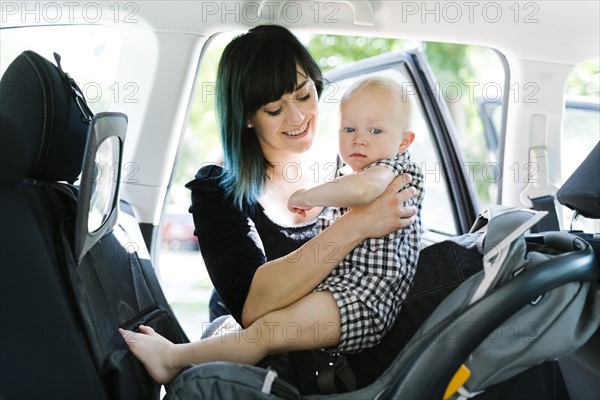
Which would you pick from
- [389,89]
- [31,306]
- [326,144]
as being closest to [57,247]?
[31,306]

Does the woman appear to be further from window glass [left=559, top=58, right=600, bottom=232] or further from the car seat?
window glass [left=559, top=58, right=600, bottom=232]

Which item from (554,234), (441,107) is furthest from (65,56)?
(554,234)

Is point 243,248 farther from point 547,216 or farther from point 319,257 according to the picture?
point 547,216

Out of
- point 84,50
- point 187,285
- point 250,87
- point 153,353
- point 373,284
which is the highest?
point 84,50

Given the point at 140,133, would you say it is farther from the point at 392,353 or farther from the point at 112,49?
the point at 392,353

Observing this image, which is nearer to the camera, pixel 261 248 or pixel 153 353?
pixel 153 353

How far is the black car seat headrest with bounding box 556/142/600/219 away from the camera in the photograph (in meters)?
1.66

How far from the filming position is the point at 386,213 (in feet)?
6.17

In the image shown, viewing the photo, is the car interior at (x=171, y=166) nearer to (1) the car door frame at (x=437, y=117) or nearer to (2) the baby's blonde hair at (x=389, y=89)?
(1) the car door frame at (x=437, y=117)

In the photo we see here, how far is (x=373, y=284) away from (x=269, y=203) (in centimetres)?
55

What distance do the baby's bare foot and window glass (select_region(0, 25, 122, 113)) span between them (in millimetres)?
1249

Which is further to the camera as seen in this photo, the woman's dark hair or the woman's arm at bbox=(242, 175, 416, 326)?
the woman's dark hair

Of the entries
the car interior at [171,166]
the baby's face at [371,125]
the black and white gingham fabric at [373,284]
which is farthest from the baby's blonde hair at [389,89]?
the car interior at [171,166]

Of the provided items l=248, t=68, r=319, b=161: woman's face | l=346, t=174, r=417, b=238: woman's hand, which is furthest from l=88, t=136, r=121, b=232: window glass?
l=346, t=174, r=417, b=238: woman's hand
